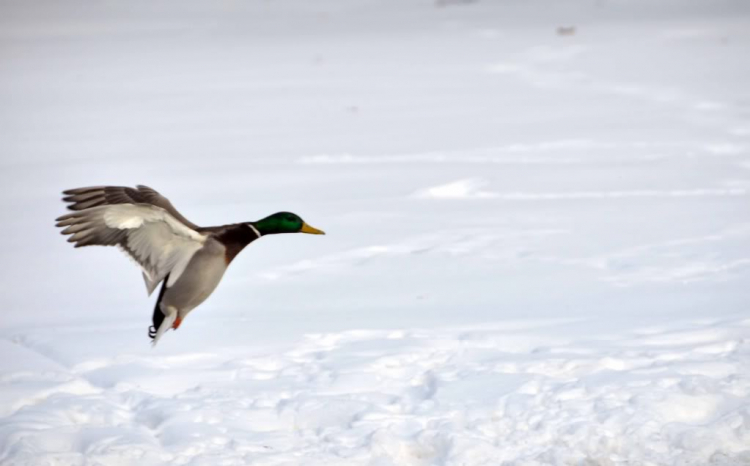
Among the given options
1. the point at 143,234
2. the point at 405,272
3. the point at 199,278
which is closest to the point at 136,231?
the point at 143,234

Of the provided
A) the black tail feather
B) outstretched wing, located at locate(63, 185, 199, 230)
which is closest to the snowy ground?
the black tail feather

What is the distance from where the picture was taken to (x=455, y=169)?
8.91 meters

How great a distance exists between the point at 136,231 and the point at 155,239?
88 millimetres

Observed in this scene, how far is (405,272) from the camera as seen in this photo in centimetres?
632

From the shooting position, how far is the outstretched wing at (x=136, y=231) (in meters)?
4.43

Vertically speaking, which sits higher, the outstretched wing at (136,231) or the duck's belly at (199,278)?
the outstretched wing at (136,231)

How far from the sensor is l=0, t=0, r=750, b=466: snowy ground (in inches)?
167

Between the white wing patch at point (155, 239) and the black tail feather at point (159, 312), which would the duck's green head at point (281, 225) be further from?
the black tail feather at point (159, 312)

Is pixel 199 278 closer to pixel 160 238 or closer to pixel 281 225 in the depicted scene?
pixel 160 238

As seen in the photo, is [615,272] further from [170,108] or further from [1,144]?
[170,108]

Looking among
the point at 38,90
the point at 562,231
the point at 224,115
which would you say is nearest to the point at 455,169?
the point at 562,231

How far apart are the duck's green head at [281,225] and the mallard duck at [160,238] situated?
0.07m

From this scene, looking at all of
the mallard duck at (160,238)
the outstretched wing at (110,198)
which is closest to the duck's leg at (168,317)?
the mallard duck at (160,238)

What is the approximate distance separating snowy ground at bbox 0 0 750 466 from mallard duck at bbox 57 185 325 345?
1.45 feet
